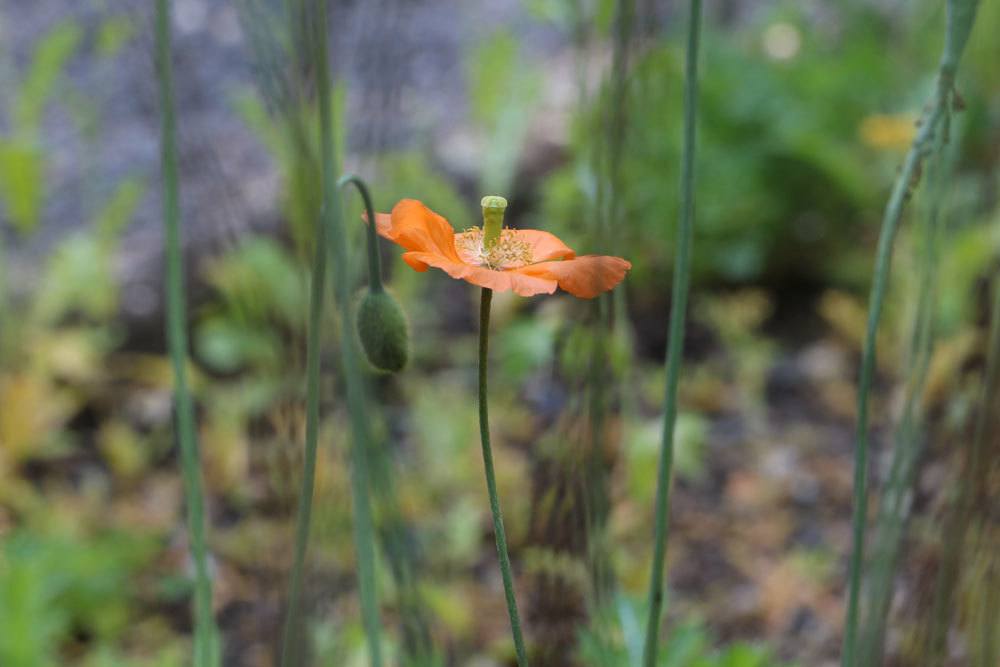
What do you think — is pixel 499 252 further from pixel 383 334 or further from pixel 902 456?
pixel 902 456

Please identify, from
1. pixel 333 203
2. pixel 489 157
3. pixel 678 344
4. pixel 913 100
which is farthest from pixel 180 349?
pixel 913 100

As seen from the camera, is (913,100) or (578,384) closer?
(578,384)

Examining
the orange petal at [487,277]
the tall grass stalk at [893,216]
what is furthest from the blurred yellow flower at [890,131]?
the orange petal at [487,277]

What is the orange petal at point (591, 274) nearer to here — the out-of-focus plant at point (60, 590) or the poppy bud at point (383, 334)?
the poppy bud at point (383, 334)

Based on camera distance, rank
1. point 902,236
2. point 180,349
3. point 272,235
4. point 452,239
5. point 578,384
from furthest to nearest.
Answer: point 272,235 < point 902,236 < point 578,384 < point 180,349 < point 452,239

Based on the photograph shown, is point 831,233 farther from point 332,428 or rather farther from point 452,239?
point 452,239

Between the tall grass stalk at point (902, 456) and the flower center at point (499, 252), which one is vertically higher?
the flower center at point (499, 252)
